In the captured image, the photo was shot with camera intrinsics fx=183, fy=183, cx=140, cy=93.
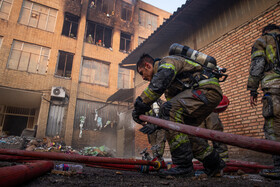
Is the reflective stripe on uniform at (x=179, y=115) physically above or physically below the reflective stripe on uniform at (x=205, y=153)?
above

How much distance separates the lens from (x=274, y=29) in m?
2.89

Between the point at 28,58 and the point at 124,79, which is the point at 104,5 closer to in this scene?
the point at 124,79

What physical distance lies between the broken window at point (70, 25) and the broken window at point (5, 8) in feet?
12.2

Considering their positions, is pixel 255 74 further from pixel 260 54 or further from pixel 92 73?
pixel 92 73

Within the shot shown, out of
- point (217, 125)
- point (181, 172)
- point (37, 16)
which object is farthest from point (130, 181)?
point (37, 16)

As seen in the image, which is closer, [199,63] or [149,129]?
A: [149,129]

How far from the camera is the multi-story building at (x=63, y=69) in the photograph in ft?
40.6

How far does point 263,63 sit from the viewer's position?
2713 mm

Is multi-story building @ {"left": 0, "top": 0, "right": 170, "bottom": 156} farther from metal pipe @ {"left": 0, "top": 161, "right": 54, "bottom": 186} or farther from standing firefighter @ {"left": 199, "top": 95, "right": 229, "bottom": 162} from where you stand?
metal pipe @ {"left": 0, "top": 161, "right": 54, "bottom": 186}

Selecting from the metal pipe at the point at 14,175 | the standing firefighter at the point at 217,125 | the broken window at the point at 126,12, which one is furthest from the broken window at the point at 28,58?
the metal pipe at the point at 14,175

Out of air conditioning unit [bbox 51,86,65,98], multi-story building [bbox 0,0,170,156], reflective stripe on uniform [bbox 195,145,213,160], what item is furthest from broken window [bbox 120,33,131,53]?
reflective stripe on uniform [bbox 195,145,213,160]

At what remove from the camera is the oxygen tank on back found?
250cm

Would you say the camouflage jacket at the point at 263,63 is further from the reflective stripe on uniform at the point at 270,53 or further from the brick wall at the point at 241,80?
the brick wall at the point at 241,80

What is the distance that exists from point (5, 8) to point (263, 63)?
53.6 ft
